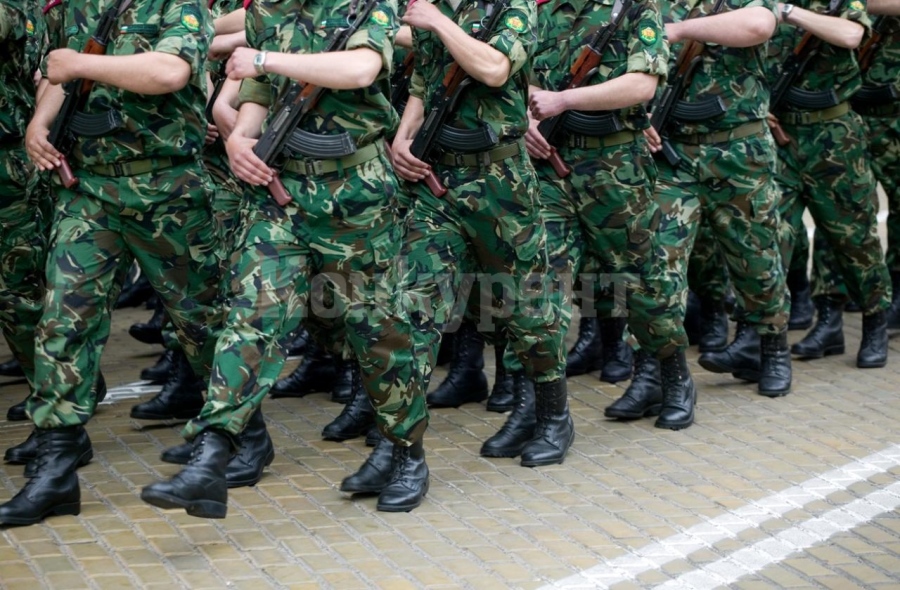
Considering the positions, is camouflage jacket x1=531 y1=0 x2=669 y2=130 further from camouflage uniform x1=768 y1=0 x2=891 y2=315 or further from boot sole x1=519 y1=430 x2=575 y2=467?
camouflage uniform x1=768 y1=0 x2=891 y2=315

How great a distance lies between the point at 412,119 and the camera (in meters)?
5.82

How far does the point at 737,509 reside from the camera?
218 inches

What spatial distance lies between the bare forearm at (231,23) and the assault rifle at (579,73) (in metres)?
1.62

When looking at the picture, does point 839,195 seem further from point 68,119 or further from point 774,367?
point 68,119

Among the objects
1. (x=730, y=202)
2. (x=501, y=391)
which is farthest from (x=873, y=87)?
(x=501, y=391)

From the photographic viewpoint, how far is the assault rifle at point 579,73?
621cm

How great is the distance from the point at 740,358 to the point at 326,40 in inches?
137

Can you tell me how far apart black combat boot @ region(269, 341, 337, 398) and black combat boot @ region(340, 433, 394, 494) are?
1685 millimetres

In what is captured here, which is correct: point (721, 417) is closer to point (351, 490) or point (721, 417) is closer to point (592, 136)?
point (592, 136)

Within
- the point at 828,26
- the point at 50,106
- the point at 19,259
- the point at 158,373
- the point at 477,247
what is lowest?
the point at 158,373

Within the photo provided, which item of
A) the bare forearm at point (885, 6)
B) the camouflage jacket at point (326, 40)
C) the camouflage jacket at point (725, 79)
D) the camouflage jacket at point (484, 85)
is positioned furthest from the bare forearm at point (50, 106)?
the bare forearm at point (885, 6)

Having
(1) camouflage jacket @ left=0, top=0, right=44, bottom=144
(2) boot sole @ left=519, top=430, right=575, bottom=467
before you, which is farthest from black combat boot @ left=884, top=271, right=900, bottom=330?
(1) camouflage jacket @ left=0, top=0, right=44, bottom=144

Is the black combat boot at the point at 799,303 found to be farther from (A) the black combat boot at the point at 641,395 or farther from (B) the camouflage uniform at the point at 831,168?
(A) the black combat boot at the point at 641,395

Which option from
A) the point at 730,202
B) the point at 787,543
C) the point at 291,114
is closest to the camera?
the point at 291,114
